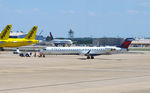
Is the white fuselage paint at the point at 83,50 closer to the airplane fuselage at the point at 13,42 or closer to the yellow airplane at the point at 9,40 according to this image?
the airplane fuselage at the point at 13,42

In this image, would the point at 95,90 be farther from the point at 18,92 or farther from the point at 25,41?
the point at 25,41

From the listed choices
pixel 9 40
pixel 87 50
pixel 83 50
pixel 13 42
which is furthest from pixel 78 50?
pixel 13 42

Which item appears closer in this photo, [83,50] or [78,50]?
[83,50]

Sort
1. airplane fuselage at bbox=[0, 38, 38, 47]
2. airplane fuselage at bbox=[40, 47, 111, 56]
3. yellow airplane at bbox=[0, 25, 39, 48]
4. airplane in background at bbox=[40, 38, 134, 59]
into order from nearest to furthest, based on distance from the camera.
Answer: airplane in background at bbox=[40, 38, 134, 59] < airplane fuselage at bbox=[40, 47, 111, 56] < airplane fuselage at bbox=[0, 38, 38, 47] < yellow airplane at bbox=[0, 25, 39, 48]

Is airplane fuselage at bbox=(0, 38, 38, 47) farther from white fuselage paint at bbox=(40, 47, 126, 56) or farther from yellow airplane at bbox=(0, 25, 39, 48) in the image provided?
white fuselage paint at bbox=(40, 47, 126, 56)

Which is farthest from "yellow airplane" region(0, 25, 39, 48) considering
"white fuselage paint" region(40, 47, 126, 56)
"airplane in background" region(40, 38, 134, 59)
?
"white fuselage paint" region(40, 47, 126, 56)

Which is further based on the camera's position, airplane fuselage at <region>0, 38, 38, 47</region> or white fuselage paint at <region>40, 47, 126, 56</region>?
airplane fuselage at <region>0, 38, 38, 47</region>

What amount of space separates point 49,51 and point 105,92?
65640 mm

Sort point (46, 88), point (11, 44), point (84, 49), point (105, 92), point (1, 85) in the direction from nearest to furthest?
point (105, 92), point (46, 88), point (1, 85), point (84, 49), point (11, 44)

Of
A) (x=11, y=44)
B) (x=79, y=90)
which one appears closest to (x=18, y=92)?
(x=79, y=90)

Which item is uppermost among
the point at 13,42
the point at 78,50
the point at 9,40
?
the point at 9,40

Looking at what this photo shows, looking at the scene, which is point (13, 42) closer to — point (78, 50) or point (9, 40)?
point (9, 40)

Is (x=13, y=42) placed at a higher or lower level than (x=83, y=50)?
higher

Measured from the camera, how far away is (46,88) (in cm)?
2567
